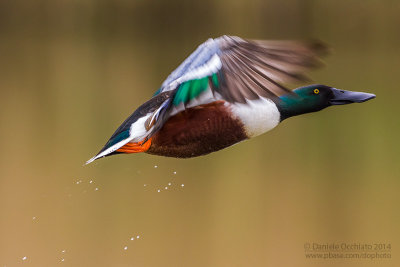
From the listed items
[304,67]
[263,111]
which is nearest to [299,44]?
[304,67]

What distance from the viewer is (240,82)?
49 centimetres

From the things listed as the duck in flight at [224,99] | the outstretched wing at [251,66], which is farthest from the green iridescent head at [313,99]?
the outstretched wing at [251,66]

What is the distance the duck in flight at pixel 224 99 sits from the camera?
0.49 m

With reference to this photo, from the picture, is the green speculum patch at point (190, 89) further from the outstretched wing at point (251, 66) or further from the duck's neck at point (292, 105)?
the duck's neck at point (292, 105)

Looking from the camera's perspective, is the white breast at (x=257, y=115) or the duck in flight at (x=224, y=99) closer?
the duck in flight at (x=224, y=99)

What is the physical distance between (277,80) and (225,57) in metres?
0.07

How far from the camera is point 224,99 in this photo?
488mm

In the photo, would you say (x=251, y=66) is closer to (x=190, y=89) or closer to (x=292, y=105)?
(x=190, y=89)

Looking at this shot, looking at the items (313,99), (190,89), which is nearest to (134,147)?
(190,89)

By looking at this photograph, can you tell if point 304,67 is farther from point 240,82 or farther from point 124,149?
point 124,149

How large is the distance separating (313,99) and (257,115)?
0.10 meters

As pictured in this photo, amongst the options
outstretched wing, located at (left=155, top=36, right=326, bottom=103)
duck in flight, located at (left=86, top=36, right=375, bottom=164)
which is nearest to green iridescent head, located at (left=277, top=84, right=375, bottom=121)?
duck in flight, located at (left=86, top=36, right=375, bottom=164)

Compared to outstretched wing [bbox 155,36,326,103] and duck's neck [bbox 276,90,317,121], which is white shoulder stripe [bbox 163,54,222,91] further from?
duck's neck [bbox 276,90,317,121]

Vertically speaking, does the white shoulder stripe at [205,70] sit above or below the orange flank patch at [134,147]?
above
